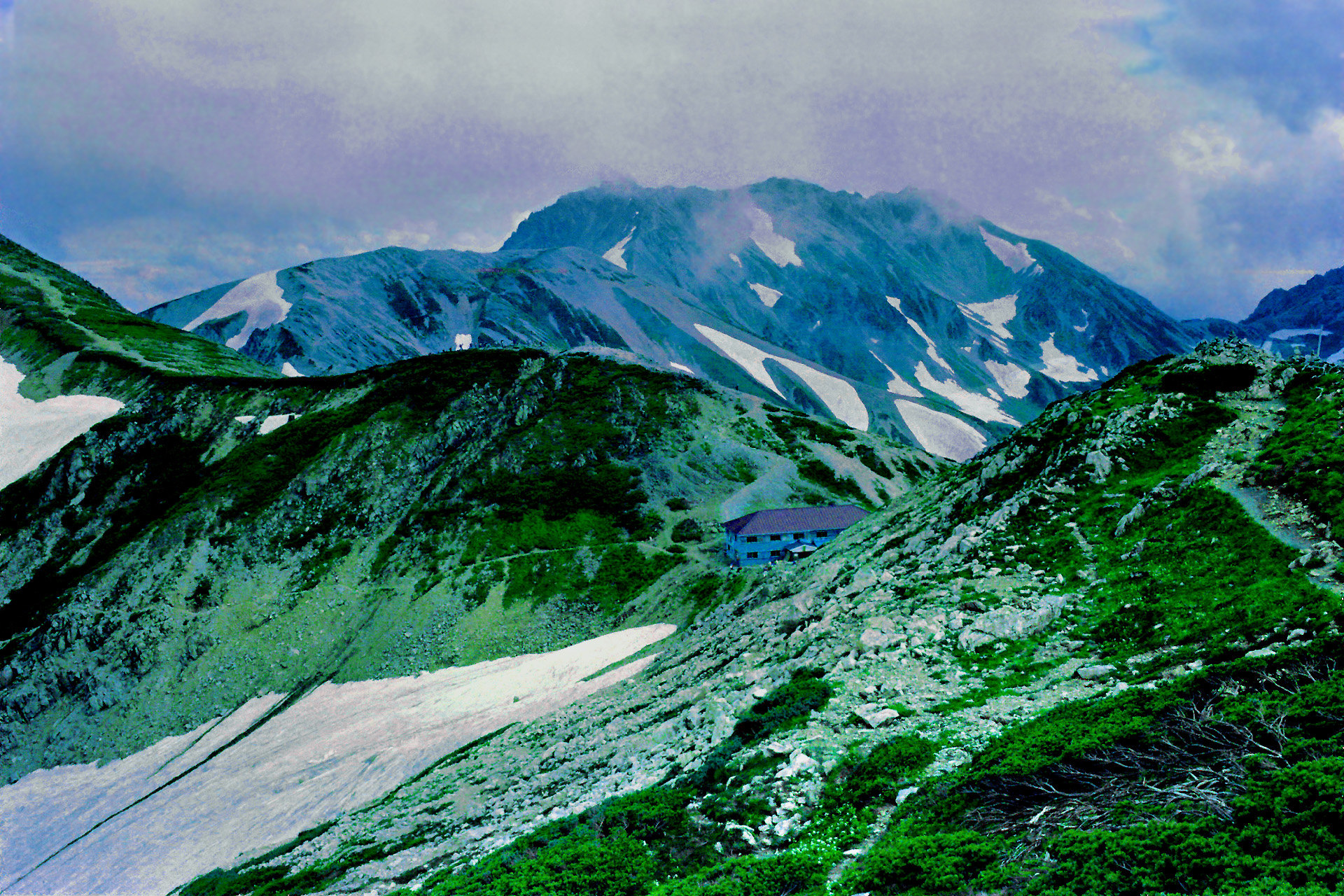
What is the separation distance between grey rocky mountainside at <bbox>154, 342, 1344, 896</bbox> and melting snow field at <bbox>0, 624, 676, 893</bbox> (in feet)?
43.1

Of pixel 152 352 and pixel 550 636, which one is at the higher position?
pixel 152 352

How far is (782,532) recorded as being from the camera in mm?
95375

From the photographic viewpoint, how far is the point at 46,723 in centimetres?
9775

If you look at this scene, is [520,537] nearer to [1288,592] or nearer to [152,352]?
[1288,592]

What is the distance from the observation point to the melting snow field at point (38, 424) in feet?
460

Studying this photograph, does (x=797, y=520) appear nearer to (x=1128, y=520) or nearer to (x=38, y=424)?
(x=1128, y=520)

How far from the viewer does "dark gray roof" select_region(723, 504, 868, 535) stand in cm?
9594

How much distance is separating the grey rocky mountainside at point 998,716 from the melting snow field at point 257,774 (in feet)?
43.1

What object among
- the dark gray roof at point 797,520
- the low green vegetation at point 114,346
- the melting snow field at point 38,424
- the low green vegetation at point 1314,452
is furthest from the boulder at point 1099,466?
the low green vegetation at point 114,346

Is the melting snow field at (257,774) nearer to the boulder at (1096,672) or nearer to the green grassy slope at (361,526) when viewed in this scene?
the green grassy slope at (361,526)

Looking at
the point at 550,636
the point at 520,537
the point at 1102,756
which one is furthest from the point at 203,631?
the point at 1102,756

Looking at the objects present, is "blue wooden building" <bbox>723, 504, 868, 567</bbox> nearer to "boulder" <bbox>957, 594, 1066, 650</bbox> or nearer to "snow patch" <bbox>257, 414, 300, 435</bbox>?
"boulder" <bbox>957, 594, 1066, 650</bbox>

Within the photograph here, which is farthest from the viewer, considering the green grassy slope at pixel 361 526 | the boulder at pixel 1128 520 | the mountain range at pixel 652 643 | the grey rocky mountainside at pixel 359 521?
the grey rocky mountainside at pixel 359 521

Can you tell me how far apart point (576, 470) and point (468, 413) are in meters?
27.1
